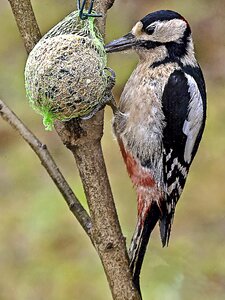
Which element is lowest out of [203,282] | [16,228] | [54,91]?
[203,282]

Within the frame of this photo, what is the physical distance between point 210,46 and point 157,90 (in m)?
3.67

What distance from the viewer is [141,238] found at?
232cm

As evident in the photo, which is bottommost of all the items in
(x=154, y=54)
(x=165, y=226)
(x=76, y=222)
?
(x=76, y=222)

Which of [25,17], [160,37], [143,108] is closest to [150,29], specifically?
[160,37]

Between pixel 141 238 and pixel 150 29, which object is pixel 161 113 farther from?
pixel 141 238

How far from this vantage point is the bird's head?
2.45 meters

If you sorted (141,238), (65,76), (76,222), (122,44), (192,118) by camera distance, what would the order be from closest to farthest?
(65,76) → (141,238) → (122,44) → (192,118) → (76,222)

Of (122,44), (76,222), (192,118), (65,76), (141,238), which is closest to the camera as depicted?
(65,76)

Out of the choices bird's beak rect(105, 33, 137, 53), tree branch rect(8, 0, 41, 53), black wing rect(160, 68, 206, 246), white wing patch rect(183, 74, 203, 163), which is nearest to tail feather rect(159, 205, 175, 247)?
black wing rect(160, 68, 206, 246)

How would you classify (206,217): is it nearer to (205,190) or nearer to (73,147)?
(205,190)

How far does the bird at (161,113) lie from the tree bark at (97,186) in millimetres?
407

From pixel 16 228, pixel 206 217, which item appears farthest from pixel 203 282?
pixel 16 228

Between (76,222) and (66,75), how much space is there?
260 centimetres

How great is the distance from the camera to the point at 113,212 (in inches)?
80.7
